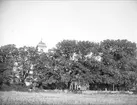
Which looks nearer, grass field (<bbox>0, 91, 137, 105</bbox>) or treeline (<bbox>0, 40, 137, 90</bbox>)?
grass field (<bbox>0, 91, 137, 105</bbox>)

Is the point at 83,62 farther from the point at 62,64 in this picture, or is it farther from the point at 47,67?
the point at 47,67

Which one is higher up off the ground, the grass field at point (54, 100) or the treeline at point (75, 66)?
the treeline at point (75, 66)

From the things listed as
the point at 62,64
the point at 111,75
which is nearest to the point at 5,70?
the point at 62,64

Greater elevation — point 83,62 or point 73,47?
point 73,47

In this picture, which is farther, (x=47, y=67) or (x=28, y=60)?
(x=28, y=60)

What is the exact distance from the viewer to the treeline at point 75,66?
49.0m

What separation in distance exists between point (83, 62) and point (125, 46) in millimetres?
12664

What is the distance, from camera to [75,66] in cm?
5034

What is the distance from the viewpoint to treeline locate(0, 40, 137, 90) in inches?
1929

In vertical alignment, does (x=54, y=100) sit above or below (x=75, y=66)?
below

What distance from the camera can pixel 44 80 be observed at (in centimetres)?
4972

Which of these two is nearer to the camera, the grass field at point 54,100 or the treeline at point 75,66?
the grass field at point 54,100

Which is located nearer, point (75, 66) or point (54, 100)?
point (54, 100)

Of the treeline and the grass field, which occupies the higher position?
the treeline
